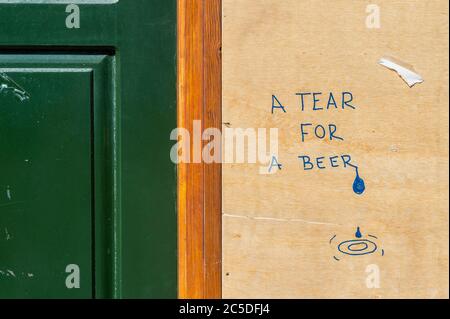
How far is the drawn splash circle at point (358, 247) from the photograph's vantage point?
5.71 ft

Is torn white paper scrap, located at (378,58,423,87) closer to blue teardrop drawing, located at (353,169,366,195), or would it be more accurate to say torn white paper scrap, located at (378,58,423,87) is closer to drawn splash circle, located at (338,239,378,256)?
blue teardrop drawing, located at (353,169,366,195)

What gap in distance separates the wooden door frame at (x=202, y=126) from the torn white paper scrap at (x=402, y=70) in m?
0.48

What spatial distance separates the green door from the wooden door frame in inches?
2.2

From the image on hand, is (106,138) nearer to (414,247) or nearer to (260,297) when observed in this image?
(260,297)

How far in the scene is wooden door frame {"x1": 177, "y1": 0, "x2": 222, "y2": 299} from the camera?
173cm

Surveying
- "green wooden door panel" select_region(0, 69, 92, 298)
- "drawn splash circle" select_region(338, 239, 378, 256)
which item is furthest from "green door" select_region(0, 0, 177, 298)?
"drawn splash circle" select_region(338, 239, 378, 256)

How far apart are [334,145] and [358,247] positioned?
0.99ft

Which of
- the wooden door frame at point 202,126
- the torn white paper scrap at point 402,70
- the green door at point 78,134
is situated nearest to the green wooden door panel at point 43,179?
the green door at point 78,134

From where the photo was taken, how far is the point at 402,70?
1726 millimetres

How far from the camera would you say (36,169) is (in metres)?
1.79

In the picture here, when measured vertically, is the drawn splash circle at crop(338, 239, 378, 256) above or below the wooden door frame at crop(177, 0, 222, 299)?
below

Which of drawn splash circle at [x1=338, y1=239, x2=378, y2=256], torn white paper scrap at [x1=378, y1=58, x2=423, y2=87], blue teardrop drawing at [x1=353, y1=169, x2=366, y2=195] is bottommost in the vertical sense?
drawn splash circle at [x1=338, y1=239, x2=378, y2=256]

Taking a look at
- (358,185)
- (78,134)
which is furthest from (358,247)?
(78,134)

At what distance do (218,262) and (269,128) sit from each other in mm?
415
